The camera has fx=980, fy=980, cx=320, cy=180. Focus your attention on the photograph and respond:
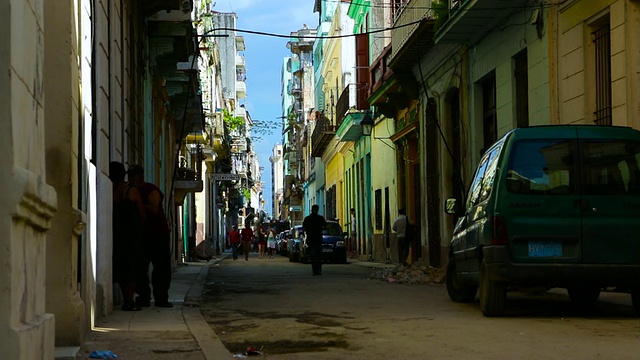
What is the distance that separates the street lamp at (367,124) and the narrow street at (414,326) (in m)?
19.2

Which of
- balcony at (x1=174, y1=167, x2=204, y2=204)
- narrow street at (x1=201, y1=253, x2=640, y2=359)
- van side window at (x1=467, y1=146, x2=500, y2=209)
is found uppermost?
balcony at (x1=174, y1=167, x2=204, y2=204)

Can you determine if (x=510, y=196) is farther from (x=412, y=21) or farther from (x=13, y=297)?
(x=412, y=21)

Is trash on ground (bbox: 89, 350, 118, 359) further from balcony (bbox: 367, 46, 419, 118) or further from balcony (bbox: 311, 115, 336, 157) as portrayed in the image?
balcony (bbox: 311, 115, 336, 157)

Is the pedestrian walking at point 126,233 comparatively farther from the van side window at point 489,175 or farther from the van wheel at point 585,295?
the van wheel at point 585,295

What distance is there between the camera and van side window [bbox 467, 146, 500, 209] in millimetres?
10875

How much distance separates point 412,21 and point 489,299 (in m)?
14.7

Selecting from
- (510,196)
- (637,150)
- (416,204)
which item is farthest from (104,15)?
(416,204)

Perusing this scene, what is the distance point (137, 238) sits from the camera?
1143 centimetres

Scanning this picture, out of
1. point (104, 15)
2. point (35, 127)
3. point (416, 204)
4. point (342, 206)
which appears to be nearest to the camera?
Result: point (35, 127)

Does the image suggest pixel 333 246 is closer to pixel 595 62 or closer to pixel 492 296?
pixel 595 62

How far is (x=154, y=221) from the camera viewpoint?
1226 centimetres

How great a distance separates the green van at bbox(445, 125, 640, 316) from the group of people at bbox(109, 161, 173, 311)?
4.06 metres

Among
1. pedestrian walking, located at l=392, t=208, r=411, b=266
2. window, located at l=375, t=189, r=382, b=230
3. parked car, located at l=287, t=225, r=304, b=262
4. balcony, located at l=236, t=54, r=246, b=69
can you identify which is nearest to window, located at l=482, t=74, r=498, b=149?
pedestrian walking, located at l=392, t=208, r=411, b=266

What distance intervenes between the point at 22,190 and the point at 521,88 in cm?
1483
